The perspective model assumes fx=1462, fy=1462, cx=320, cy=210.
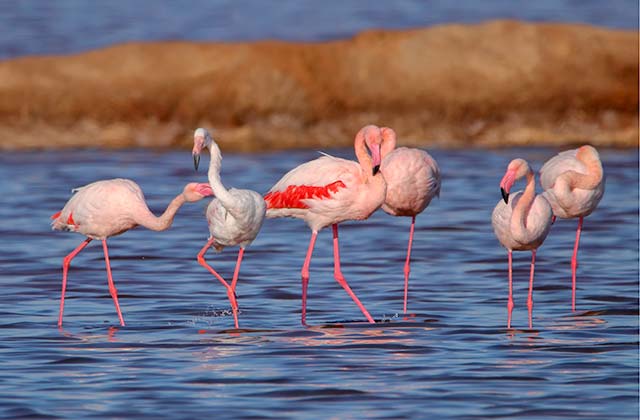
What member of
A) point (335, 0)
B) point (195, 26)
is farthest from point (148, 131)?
point (335, 0)

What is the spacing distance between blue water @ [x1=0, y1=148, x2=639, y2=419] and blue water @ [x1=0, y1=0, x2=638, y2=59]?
16.6 meters

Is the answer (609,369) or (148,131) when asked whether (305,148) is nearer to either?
(148,131)

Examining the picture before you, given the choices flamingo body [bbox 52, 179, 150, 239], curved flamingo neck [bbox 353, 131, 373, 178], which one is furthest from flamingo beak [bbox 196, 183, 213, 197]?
curved flamingo neck [bbox 353, 131, 373, 178]

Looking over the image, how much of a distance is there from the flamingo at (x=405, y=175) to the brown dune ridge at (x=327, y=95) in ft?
29.9

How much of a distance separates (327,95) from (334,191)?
1023 cm

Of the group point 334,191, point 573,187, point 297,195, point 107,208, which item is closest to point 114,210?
point 107,208

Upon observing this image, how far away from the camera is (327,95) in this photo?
19891mm

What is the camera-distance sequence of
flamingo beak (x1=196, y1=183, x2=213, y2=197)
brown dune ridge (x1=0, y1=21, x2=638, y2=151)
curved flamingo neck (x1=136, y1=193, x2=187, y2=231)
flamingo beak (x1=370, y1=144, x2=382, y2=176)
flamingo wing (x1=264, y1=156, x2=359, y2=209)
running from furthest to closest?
brown dune ridge (x1=0, y1=21, x2=638, y2=151) → flamingo wing (x1=264, y1=156, x2=359, y2=209) → curved flamingo neck (x1=136, y1=193, x2=187, y2=231) → flamingo beak (x1=370, y1=144, x2=382, y2=176) → flamingo beak (x1=196, y1=183, x2=213, y2=197)

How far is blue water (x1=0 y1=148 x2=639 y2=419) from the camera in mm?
7297

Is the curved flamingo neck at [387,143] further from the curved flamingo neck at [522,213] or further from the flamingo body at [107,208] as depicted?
the flamingo body at [107,208]

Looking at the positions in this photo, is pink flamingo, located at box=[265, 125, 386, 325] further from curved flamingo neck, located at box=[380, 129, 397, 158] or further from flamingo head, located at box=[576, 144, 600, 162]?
flamingo head, located at box=[576, 144, 600, 162]

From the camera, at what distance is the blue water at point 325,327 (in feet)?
23.9

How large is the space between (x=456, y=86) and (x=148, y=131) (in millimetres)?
4256

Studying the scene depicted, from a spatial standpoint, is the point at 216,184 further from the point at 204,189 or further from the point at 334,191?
the point at 334,191
